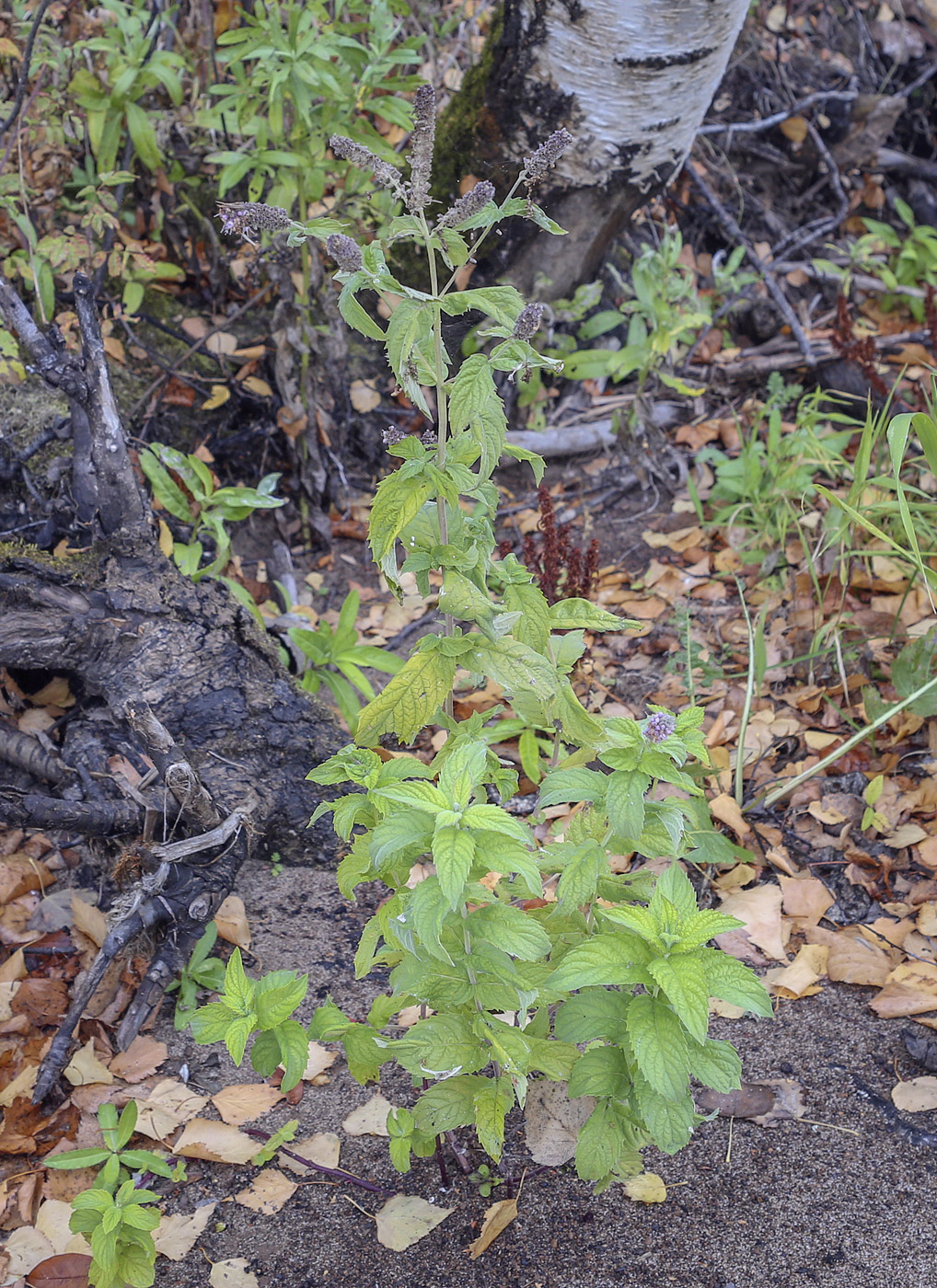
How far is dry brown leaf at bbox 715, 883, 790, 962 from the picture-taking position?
6.87 feet

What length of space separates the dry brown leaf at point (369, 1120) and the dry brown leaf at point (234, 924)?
19.5 inches

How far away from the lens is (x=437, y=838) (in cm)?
119

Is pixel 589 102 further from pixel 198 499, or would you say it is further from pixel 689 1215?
pixel 689 1215

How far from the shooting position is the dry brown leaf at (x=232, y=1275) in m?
1.57

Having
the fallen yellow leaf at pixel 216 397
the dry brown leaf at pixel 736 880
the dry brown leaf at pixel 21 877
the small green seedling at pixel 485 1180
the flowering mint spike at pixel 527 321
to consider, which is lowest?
the dry brown leaf at pixel 21 877

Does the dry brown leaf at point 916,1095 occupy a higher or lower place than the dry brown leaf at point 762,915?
higher

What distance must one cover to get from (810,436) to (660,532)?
2.22ft

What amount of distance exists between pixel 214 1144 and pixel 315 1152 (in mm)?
195

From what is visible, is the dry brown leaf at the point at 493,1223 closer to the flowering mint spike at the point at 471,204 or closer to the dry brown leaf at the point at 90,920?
the dry brown leaf at the point at 90,920

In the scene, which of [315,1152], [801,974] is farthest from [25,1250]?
[801,974]

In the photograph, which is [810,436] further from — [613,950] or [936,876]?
[613,950]

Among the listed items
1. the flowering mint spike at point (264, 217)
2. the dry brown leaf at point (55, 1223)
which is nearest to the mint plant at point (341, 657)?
the dry brown leaf at point (55, 1223)

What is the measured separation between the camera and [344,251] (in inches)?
47.1

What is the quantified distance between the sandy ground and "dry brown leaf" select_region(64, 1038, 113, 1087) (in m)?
0.29
